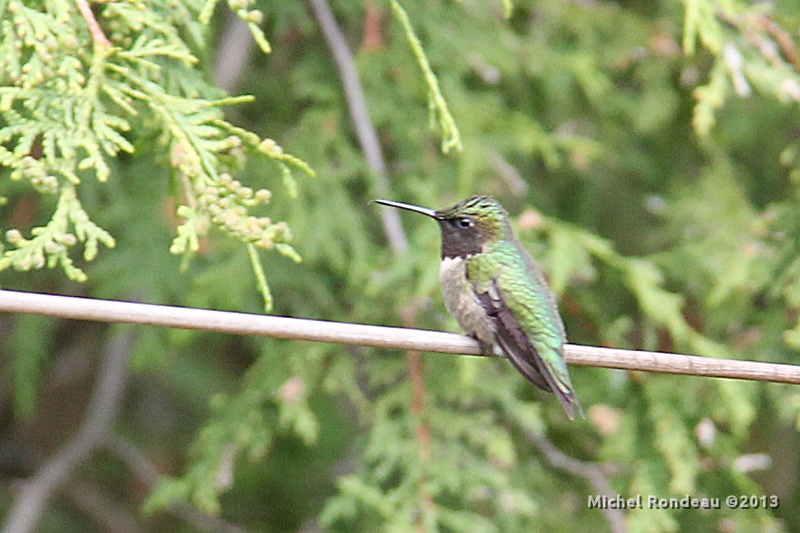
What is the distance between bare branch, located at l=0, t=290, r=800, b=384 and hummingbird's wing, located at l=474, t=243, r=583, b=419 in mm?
564

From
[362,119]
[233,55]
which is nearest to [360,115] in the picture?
[362,119]

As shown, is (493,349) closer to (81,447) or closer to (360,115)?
(360,115)

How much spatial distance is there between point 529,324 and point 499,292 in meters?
0.17

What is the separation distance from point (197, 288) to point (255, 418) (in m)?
0.56

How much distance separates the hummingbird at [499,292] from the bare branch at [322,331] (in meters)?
0.61

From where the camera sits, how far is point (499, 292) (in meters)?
3.51

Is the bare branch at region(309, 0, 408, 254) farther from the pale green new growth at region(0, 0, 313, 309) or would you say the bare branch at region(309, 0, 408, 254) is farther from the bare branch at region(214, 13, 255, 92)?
the pale green new growth at region(0, 0, 313, 309)

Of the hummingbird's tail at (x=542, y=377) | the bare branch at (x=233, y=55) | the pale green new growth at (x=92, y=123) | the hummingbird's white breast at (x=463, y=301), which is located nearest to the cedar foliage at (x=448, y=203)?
the pale green new growth at (x=92, y=123)

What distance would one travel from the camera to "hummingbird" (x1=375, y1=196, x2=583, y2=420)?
3.29m

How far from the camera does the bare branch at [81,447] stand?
4898 mm

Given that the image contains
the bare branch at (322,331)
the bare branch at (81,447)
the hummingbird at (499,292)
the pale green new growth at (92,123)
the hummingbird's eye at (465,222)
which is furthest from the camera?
the bare branch at (81,447)

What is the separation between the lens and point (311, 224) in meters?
4.31

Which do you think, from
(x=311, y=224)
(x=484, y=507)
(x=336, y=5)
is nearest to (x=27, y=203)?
(x=311, y=224)

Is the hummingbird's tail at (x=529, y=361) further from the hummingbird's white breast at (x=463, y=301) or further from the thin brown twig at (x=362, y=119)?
the thin brown twig at (x=362, y=119)
